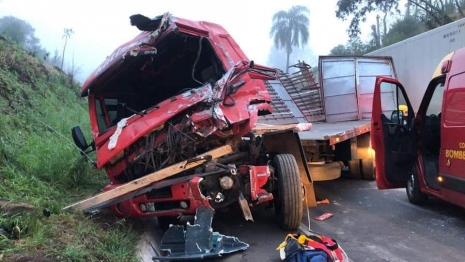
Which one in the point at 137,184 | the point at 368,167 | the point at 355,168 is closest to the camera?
the point at 137,184

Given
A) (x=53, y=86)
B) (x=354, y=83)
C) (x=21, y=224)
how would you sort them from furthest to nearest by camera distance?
1. (x=53, y=86)
2. (x=354, y=83)
3. (x=21, y=224)

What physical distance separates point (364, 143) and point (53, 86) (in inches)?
383

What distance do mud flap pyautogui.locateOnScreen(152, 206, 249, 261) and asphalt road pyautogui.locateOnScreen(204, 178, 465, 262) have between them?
0.16m

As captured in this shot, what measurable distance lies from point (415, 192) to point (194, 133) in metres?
3.37

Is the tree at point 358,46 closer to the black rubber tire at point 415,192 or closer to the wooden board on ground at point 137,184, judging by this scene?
the black rubber tire at point 415,192

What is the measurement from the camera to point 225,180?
4625 mm

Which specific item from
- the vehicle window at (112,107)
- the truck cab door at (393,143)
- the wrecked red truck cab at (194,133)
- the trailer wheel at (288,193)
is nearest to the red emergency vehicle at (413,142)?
the truck cab door at (393,143)

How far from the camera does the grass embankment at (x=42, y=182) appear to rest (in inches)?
145

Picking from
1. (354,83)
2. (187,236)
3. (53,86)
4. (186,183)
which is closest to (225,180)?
(186,183)

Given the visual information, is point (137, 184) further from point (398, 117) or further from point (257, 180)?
point (398, 117)

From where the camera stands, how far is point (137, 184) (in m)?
4.64

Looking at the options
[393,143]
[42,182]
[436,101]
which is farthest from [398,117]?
[42,182]

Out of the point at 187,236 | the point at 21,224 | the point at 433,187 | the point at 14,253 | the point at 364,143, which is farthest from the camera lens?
the point at 364,143

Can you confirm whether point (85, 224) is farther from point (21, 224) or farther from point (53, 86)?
point (53, 86)
